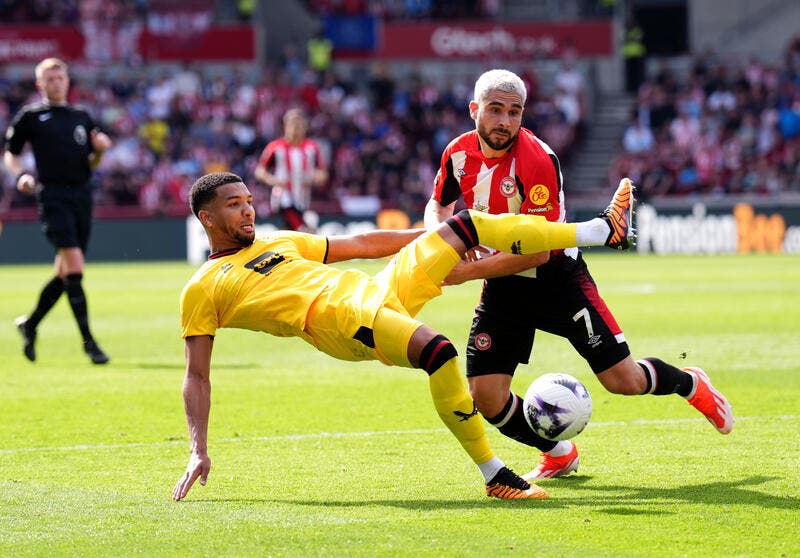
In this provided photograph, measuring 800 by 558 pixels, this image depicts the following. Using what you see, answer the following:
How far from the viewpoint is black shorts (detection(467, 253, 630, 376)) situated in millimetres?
6602

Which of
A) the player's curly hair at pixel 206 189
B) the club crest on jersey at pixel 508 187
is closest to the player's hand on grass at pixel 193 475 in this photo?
the player's curly hair at pixel 206 189

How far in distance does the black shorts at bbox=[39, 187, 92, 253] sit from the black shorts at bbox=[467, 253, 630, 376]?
5.98 metres

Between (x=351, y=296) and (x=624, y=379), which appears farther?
(x=624, y=379)

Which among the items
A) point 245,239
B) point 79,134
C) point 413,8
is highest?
point 413,8

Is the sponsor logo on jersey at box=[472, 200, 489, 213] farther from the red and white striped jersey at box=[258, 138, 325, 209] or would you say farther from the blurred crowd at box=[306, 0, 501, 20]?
the blurred crowd at box=[306, 0, 501, 20]

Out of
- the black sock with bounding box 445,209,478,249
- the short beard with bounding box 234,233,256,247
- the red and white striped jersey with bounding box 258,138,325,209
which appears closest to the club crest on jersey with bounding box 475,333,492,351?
the black sock with bounding box 445,209,478,249

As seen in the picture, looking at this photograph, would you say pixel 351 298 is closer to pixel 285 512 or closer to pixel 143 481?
pixel 285 512

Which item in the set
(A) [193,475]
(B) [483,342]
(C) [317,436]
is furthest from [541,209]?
(C) [317,436]

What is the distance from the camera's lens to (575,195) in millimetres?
31297

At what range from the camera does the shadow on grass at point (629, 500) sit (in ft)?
18.9

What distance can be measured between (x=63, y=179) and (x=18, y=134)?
597 millimetres

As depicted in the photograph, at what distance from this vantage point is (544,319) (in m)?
6.66

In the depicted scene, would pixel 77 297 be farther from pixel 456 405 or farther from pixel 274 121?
pixel 274 121

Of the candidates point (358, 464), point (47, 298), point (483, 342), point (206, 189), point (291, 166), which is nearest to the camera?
point (206, 189)
